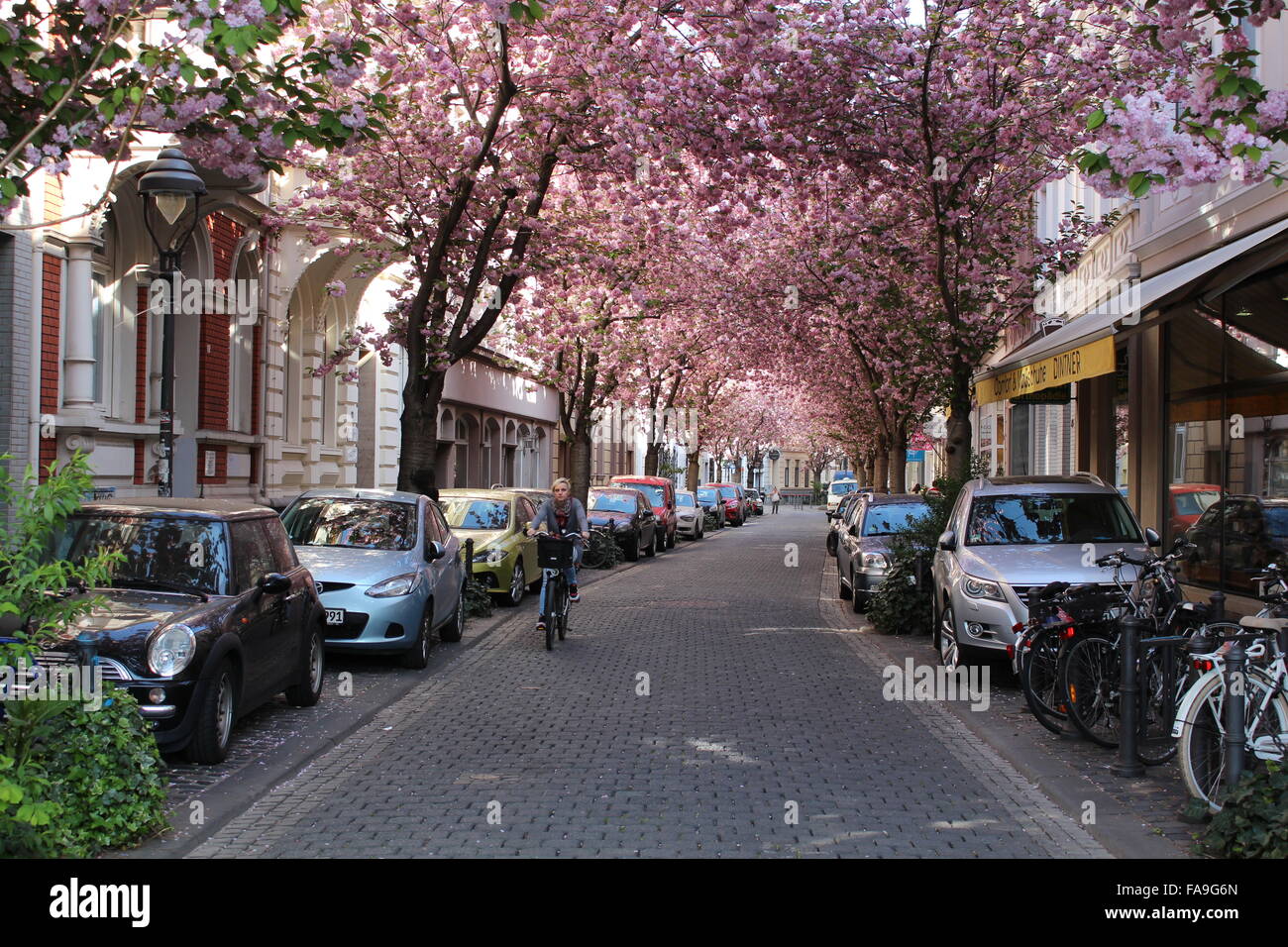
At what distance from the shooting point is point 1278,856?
17.4 ft

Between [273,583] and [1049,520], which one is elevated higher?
[1049,520]

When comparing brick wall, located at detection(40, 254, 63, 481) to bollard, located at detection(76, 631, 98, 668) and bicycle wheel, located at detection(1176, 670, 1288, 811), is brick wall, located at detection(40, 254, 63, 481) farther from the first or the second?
bicycle wheel, located at detection(1176, 670, 1288, 811)

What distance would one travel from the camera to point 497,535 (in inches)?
699

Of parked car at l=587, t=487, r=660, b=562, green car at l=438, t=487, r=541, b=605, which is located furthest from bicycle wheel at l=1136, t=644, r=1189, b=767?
parked car at l=587, t=487, r=660, b=562

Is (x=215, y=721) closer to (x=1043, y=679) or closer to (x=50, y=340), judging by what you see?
(x=1043, y=679)

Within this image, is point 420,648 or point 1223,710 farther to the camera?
point 420,648

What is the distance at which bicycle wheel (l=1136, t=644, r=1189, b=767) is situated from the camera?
7742mm

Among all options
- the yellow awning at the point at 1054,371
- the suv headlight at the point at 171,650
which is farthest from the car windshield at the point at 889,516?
the suv headlight at the point at 171,650

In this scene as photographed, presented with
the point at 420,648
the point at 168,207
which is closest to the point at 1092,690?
the point at 420,648

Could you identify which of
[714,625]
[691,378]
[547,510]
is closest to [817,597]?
[714,625]

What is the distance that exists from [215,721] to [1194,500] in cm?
1224

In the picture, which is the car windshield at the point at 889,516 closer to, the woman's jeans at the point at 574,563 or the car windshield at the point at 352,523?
the woman's jeans at the point at 574,563

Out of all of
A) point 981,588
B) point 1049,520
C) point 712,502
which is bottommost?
point 981,588

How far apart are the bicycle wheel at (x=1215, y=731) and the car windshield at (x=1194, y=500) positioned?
350 inches
